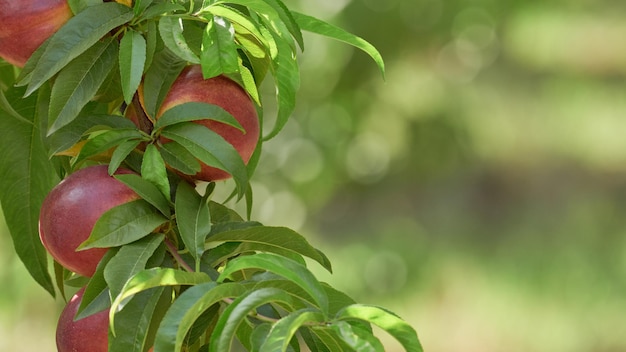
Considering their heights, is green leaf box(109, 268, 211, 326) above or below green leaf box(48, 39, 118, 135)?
below

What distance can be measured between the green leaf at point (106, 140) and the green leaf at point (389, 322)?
9 centimetres

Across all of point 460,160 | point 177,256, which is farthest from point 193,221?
point 460,160

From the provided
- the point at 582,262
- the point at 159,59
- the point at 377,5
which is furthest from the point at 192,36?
the point at 582,262

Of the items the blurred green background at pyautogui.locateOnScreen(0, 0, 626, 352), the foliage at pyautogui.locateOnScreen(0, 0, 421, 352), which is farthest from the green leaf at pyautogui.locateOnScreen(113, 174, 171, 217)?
the blurred green background at pyautogui.locateOnScreen(0, 0, 626, 352)

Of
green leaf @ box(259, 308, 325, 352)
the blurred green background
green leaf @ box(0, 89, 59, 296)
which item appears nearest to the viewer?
green leaf @ box(259, 308, 325, 352)

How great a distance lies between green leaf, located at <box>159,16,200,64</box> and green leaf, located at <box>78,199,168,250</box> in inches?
1.7

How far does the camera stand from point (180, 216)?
0.25m

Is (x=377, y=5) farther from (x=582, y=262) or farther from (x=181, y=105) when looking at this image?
(x=181, y=105)

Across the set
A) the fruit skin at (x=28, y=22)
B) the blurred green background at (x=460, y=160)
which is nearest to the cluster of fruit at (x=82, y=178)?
the fruit skin at (x=28, y=22)

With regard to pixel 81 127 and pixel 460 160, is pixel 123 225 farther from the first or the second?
pixel 460 160

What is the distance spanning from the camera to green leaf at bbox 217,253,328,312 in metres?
0.22

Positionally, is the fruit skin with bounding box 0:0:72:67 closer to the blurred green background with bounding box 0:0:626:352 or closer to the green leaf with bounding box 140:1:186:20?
the green leaf with bounding box 140:1:186:20

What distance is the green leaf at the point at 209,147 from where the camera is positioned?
10.1 inches

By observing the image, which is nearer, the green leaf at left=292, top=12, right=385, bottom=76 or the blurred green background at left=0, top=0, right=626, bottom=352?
the green leaf at left=292, top=12, right=385, bottom=76
